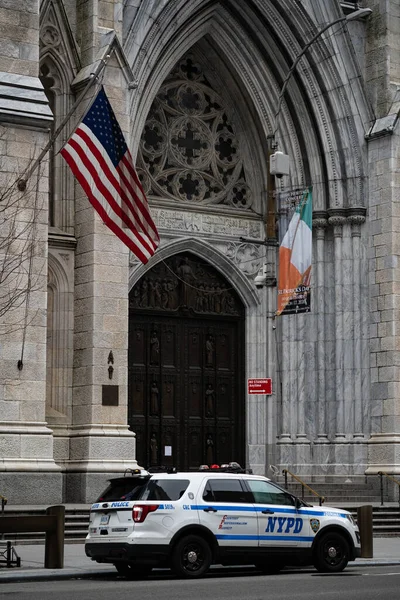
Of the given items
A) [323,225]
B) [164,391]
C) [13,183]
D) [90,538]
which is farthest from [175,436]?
[90,538]

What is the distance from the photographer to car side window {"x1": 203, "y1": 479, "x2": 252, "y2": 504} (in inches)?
725

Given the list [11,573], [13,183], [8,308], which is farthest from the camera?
[13,183]

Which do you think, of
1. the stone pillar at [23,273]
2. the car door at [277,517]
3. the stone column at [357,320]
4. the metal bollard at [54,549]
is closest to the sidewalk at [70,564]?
the metal bollard at [54,549]

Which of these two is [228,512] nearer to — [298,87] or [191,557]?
[191,557]

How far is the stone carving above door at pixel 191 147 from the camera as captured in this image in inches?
1268

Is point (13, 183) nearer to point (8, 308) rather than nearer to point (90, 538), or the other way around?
point (8, 308)

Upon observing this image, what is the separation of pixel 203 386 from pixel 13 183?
928 centimetres

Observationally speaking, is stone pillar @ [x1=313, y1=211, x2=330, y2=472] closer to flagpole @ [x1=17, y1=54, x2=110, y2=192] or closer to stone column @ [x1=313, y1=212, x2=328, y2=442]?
stone column @ [x1=313, y1=212, x2=328, y2=442]

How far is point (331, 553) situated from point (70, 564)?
3.98m

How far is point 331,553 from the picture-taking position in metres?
19.1

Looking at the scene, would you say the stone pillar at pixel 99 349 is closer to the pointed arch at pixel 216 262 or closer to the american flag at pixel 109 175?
the american flag at pixel 109 175

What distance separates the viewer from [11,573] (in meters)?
17.6

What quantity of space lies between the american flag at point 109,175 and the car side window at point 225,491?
7.19 m

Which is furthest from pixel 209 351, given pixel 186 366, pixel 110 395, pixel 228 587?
pixel 228 587
